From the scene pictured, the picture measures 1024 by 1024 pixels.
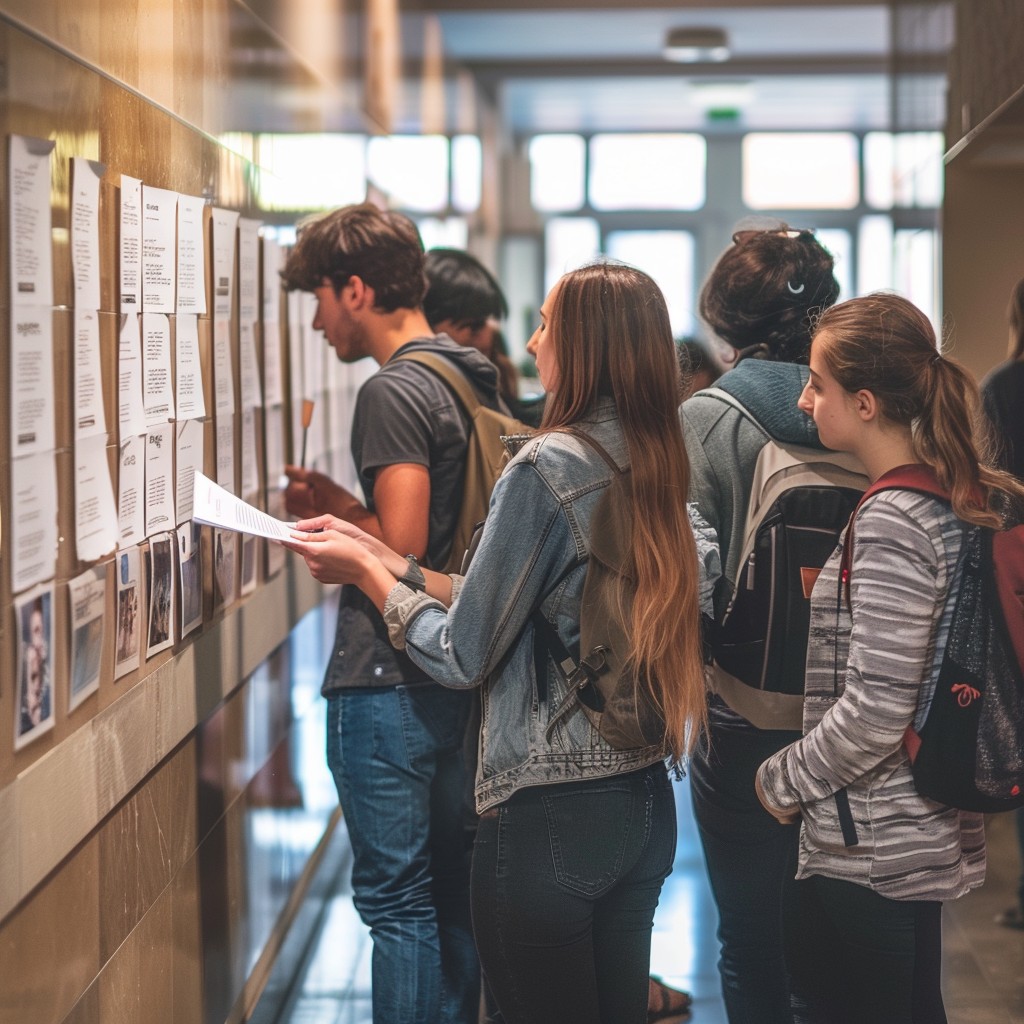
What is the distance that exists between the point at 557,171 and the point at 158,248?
1066 cm

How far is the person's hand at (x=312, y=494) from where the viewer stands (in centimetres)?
242

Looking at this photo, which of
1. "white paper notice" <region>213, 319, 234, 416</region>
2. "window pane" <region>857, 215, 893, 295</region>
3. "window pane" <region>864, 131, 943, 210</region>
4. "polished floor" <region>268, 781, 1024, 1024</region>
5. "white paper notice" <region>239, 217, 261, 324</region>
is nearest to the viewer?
"white paper notice" <region>213, 319, 234, 416</region>

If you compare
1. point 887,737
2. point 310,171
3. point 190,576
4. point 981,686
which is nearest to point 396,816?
point 190,576

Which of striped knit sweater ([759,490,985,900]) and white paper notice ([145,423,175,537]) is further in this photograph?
white paper notice ([145,423,175,537])

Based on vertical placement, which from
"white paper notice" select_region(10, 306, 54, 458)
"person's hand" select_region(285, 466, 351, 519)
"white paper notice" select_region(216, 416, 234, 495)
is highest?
"white paper notice" select_region(10, 306, 54, 458)

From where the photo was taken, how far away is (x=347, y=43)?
4199 mm

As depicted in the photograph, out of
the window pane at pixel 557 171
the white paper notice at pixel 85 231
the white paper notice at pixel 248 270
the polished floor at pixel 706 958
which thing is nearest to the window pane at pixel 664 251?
the window pane at pixel 557 171

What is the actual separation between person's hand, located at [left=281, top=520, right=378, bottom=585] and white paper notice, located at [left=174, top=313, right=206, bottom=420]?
38 centimetres

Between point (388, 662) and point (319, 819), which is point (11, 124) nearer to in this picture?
point (388, 662)

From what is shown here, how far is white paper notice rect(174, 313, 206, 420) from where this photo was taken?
84.0 inches

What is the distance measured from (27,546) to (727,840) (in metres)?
1.24

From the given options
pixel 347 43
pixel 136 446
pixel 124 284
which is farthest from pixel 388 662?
pixel 347 43

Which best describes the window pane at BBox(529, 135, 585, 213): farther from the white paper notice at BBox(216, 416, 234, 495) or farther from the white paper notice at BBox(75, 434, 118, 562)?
the white paper notice at BBox(75, 434, 118, 562)

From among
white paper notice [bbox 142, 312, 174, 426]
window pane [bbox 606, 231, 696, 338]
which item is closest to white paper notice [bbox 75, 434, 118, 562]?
white paper notice [bbox 142, 312, 174, 426]
